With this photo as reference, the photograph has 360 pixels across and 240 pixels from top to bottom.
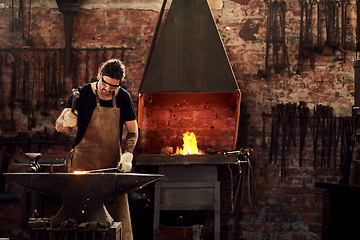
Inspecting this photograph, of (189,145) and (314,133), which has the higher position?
(314,133)

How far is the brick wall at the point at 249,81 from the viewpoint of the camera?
465 cm

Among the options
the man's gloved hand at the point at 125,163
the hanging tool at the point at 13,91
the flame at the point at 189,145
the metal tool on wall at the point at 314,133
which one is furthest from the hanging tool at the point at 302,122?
the hanging tool at the point at 13,91

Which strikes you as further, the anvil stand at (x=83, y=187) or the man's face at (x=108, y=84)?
the man's face at (x=108, y=84)

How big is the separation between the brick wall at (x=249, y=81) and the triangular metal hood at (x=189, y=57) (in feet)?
1.57

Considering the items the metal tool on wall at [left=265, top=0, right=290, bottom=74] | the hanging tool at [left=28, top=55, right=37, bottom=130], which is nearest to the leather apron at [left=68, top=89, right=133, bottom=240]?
the hanging tool at [left=28, top=55, right=37, bottom=130]

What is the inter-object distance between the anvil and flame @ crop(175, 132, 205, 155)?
2102 mm

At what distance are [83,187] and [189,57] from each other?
91.3 inches

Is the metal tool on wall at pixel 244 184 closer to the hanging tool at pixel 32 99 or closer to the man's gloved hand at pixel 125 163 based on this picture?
the man's gloved hand at pixel 125 163

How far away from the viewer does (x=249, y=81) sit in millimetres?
4770

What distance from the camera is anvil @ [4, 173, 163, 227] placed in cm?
237

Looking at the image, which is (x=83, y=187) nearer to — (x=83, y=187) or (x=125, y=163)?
(x=83, y=187)

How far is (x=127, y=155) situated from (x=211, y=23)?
2.06m

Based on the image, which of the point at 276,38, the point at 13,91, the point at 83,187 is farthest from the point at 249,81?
the point at 83,187

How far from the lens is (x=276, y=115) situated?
4711mm
